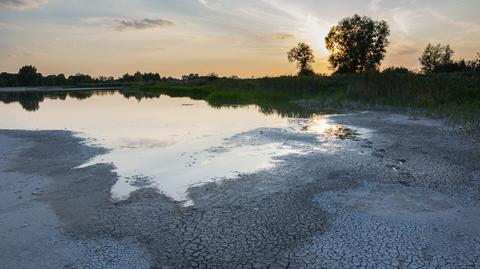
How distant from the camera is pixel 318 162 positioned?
9.36 metres

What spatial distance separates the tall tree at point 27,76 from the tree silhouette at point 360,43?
89098 mm

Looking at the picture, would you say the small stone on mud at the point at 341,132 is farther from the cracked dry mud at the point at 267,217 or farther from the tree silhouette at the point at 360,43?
the tree silhouette at the point at 360,43

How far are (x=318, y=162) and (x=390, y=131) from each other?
588 cm

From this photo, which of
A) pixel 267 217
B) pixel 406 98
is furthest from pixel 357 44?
pixel 267 217

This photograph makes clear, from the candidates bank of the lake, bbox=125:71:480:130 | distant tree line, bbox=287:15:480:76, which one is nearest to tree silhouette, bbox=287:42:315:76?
distant tree line, bbox=287:15:480:76

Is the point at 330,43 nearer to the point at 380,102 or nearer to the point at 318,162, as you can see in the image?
the point at 380,102

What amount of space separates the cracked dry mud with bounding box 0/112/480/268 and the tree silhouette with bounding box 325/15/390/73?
60147 millimetres

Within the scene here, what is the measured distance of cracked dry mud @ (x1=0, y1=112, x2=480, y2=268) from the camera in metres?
4.72

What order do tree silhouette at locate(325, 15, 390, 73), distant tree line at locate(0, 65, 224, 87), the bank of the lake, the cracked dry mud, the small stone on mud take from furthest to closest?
distant tree line at locate(0, 65, 224, 87), tree silhouette at locate(325, 15, 390, 73), the bank of the lake, the small stone on mud, the cracked dry mud

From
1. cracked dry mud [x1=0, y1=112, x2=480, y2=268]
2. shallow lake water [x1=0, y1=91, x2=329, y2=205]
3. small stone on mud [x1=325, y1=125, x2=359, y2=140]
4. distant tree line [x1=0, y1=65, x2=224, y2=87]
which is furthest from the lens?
distant tree line [x1=0, y1=65, x2=224, y2=87]

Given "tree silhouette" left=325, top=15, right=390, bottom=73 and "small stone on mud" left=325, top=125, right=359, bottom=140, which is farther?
"tree silhouette" left=325, top=15, right=390, bottom=73

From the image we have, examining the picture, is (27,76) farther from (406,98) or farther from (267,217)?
(267,217)

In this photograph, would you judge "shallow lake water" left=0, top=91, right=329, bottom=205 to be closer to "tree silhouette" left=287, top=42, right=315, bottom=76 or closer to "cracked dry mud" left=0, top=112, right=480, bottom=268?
"cracked dry mud" left=0, top=112, right=480, bottom=268

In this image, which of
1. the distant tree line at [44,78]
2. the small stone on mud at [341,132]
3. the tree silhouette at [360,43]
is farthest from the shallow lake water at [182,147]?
the distant tree line at [44,78]
